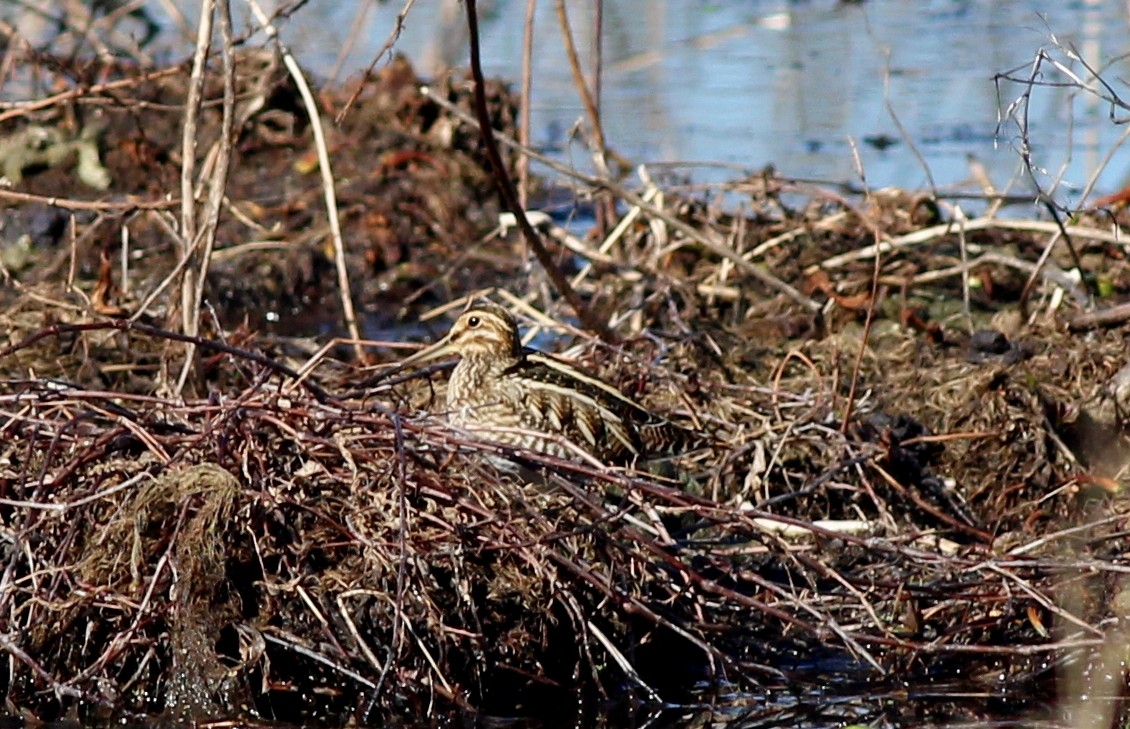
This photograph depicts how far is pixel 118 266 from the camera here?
8.24 m

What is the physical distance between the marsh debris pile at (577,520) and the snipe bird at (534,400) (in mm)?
144

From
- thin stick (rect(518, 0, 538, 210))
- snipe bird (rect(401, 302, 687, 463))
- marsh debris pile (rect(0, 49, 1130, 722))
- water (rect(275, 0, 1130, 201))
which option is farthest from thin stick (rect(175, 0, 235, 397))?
water (rect(275, 0, 1130, 201))

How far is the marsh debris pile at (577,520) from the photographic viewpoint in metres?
4.49

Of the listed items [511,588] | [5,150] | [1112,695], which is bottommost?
[1112,695]

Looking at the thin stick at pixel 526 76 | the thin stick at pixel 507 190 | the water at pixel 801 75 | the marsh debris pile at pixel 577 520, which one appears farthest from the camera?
the water at pixel 801 75

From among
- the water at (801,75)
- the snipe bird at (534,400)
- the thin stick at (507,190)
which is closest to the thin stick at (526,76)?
the thin stick at (507,190)

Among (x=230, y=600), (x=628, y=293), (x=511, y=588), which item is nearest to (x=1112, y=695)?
(x=511, y=588)

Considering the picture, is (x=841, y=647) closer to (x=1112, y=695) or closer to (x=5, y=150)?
(x=1112, y=695)

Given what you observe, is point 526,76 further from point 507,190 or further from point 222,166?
point 222,166

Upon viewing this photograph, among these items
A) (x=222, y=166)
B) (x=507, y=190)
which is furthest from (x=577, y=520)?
(x=222, y=166)

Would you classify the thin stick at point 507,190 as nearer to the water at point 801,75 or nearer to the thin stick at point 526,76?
the thin stick at point 526,76

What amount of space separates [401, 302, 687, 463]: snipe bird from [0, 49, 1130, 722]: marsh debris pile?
144mm

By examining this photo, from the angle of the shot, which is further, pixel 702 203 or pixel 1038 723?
pixel 702 203

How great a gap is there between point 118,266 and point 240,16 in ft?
9.57
